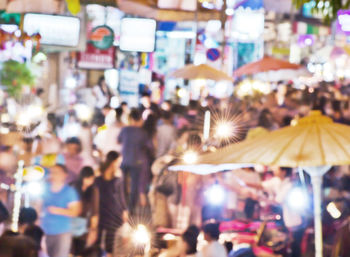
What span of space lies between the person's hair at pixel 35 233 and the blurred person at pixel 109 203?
1.51 meters

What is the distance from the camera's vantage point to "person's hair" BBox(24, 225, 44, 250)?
279 inches

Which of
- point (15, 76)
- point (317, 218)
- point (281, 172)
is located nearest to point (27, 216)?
point (317, 218)

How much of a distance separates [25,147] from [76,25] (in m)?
4.75

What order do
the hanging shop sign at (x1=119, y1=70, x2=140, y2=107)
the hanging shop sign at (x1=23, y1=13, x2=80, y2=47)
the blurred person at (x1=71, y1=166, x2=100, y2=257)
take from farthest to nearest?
the hanging shop sign at (x1=119, y1=70, x2=140, y2=107) → the hanging shop sign at (x1=23, y1=13, x2=80, y2=47) → the blurred person at (x1=71, y1=166, x2=100, y2=257)

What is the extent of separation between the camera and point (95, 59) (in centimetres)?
1877

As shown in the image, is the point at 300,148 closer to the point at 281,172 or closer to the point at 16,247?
the point at 16,247

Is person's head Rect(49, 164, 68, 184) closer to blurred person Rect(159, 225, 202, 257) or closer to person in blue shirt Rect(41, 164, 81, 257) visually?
person in blue shirt Rect(41, 164, 81, 257)

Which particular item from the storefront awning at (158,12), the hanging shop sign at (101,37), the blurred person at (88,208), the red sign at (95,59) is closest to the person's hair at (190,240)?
the blurred person at (88,208)

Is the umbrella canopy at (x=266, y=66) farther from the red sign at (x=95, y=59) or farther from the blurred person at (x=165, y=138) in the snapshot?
the blurred person at (x=165, y=138)

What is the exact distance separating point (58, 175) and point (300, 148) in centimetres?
348

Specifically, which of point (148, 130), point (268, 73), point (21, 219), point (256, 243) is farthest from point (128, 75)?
point (21, 219)

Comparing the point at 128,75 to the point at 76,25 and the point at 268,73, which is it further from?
the point at 76,25

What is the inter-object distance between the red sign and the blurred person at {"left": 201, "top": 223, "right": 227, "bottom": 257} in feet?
39.6

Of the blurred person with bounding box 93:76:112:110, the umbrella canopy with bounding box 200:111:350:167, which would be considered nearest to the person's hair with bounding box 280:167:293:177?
the umbrella canopy with bounding box 200:111:350:167
